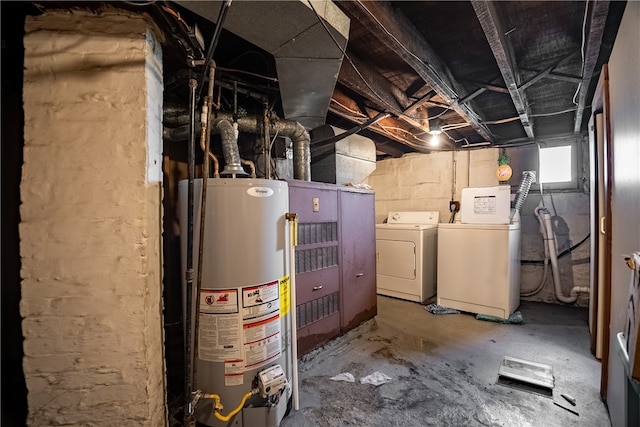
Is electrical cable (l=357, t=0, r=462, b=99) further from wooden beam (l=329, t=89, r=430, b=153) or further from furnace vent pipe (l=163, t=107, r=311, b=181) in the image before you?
furnace vent pipe (l=163, t=107, r=311, b=181)

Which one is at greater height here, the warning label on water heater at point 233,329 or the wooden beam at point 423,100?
the wooden beam at point 423,100

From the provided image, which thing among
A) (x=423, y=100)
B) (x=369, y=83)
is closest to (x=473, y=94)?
(x=423, y=100)

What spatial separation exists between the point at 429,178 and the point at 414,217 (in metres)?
0.64

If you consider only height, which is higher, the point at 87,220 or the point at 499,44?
the point at 499,44

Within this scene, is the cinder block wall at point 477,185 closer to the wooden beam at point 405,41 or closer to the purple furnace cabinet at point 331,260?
the purple furnace cabinet at point 331,260

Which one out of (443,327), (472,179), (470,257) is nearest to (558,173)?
(472,179)

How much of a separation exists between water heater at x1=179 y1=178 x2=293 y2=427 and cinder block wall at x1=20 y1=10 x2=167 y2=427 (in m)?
0.25

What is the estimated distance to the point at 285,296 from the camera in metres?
1.56

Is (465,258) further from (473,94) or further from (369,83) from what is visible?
(369,83)

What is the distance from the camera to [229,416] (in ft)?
4.37

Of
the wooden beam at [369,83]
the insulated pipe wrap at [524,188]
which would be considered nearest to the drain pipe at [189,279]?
the wooden beam at [369,83]

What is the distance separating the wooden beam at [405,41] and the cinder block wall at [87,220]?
0.96m

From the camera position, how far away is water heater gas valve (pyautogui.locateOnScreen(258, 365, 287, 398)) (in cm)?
134

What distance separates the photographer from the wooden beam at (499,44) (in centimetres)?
127
